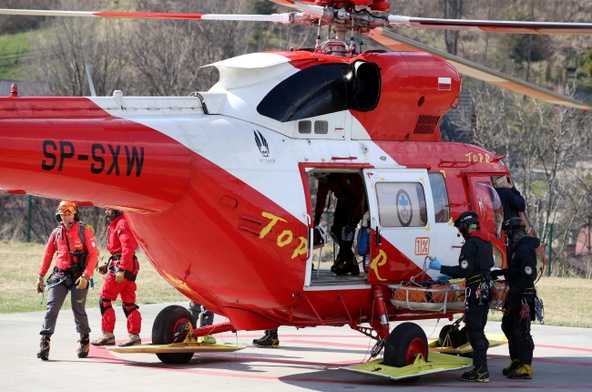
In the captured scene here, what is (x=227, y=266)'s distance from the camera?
1236cm

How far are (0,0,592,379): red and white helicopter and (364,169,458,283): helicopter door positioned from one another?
2 cm

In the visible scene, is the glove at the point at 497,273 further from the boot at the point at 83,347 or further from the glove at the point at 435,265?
the boot at the point at 83,347

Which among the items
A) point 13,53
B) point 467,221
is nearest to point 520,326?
point 467,221

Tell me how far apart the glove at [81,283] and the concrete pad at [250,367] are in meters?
0.91

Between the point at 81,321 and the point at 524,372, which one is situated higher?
the point at 81,321

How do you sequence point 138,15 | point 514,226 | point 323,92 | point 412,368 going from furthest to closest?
point 514,226
point 323,92
point 412,368
point 138,15

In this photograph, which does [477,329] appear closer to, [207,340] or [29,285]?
[207,340]

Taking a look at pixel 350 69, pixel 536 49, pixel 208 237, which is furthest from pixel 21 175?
pixel 536 49

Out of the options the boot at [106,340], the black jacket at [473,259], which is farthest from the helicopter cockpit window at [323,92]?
the boot at [106,340]

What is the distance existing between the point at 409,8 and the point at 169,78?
133ft

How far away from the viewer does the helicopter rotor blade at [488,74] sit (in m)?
13.7

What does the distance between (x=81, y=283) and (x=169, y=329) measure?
4.33 feet

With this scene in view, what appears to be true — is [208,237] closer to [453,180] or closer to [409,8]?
[453,180]

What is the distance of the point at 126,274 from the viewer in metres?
14.3
